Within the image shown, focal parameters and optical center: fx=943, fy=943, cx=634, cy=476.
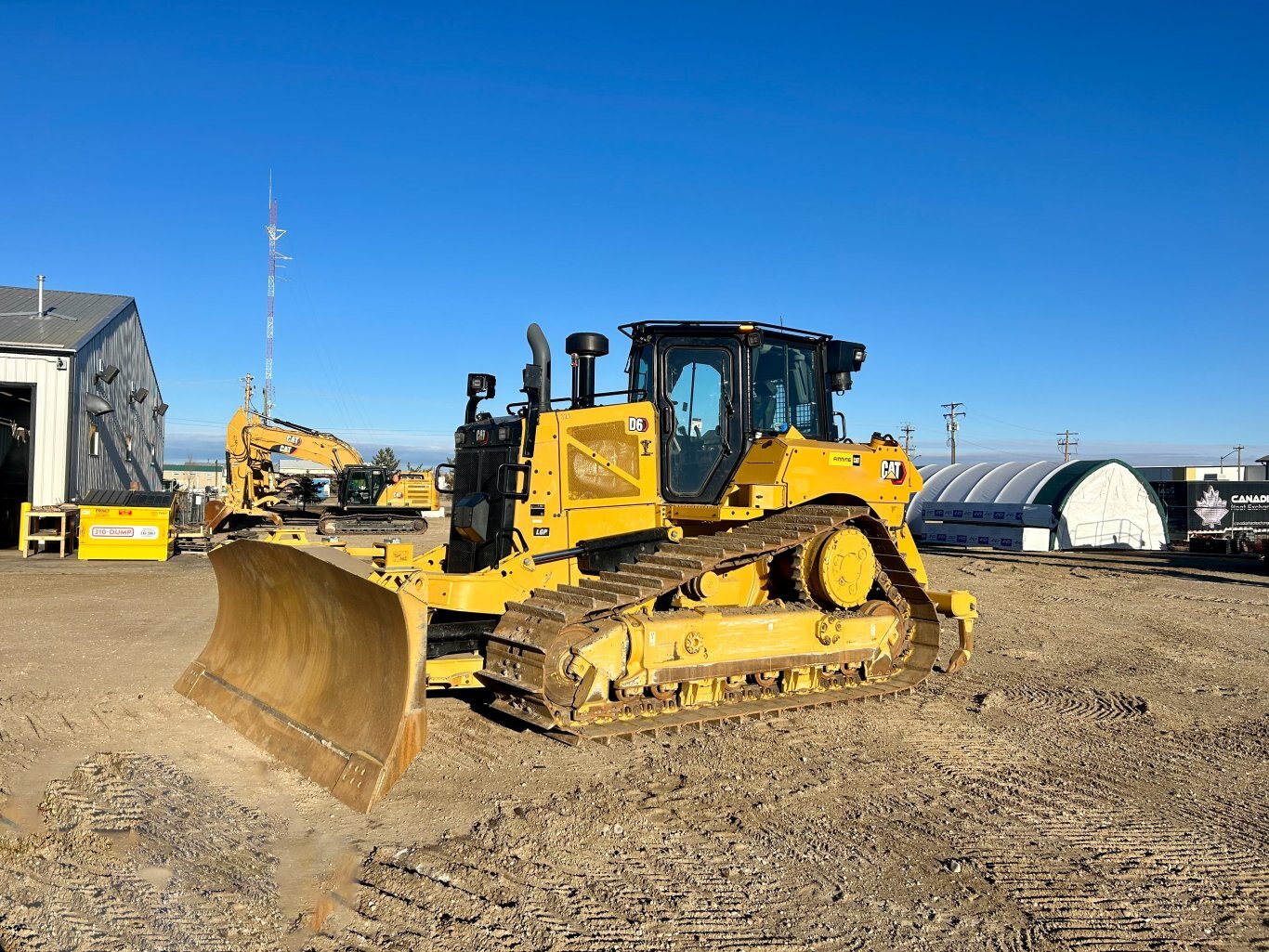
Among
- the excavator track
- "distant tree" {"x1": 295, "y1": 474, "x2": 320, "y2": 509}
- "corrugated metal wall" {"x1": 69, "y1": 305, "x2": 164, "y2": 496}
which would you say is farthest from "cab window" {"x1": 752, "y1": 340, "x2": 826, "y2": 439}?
"distant tree" {"x1": 295, "y1": 474, "x2": 320, "y2": 509}

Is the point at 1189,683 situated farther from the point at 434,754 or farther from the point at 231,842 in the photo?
the point at 231,842

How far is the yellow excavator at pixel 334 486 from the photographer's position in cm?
2745

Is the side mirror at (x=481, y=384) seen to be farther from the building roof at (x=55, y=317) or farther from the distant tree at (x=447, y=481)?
the building roof at (x=55, y=317)

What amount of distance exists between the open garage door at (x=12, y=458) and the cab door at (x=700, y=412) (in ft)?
72.7

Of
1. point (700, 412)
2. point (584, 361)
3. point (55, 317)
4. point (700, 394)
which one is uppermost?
point (55, 317)

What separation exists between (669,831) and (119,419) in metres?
27.3

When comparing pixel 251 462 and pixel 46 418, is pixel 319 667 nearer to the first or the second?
pixel 46 418

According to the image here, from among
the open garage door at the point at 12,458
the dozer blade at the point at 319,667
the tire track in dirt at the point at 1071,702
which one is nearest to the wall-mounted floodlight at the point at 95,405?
the open garage door at the point at 12,458

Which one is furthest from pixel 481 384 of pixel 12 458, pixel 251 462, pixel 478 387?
pixel 12 458

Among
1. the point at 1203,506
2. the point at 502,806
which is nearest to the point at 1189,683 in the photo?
the point at 502,806

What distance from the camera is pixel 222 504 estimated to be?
26.6m

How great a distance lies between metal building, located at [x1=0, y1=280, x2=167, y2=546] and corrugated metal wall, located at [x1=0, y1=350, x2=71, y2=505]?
2 centimetres

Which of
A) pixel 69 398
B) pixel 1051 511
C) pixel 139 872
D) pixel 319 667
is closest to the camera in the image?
pixel 139 872

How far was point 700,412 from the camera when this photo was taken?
322 inches
